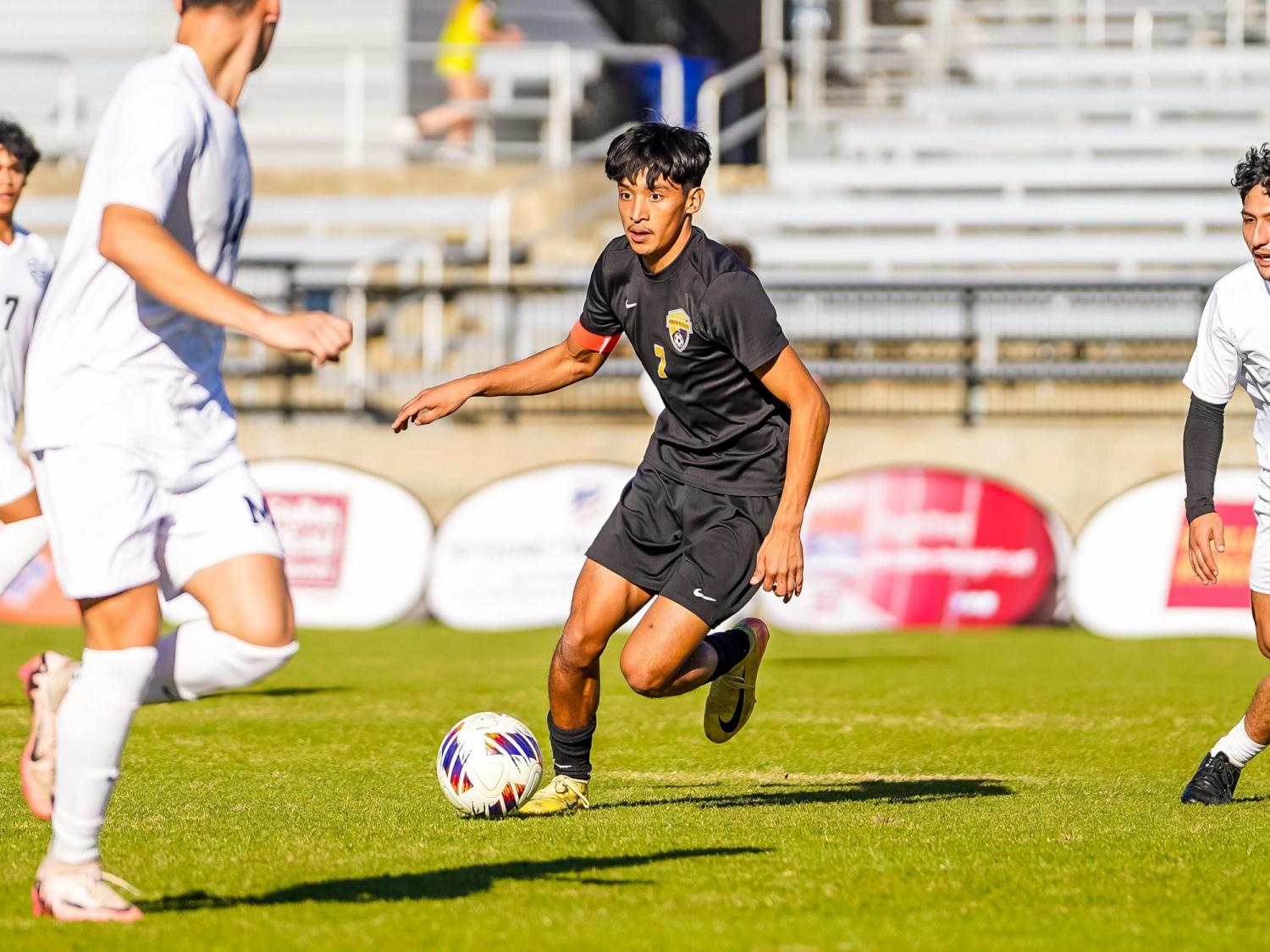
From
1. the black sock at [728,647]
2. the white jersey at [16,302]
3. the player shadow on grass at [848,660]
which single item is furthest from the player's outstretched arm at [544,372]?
the player shadow on grass at [848,660]

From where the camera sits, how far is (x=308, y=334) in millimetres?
3932

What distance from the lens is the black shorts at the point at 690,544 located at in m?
6.20

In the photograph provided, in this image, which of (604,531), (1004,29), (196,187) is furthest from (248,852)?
(1004,29)

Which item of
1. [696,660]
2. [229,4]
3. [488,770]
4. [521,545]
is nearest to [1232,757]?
[696,660]

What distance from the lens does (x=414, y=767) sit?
756 cm

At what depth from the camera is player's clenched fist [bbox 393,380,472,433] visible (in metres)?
5.68

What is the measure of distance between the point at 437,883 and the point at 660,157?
2.37 metres

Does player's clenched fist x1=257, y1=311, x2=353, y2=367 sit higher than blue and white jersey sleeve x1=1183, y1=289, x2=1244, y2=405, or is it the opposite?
player's clenched fist x1=257, y1=311, x2=353, y2=367

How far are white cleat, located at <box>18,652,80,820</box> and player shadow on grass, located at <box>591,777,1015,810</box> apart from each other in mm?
2300

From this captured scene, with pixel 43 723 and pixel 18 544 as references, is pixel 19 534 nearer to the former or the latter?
pixel 18 544

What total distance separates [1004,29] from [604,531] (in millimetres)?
17734

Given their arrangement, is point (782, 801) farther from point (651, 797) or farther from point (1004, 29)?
point (1004, 29)

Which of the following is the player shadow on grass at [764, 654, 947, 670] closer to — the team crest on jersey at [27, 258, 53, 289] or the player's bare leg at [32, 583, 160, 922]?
the team crest on jersey at [27, 258, 53, 289]

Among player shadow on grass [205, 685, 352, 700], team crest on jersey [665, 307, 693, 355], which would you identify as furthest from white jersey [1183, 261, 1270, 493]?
player shadow on grass [205, 685, 352, 700]
